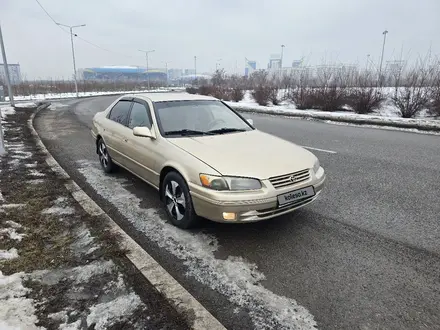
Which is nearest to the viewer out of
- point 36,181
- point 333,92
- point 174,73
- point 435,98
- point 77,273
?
point 77,273

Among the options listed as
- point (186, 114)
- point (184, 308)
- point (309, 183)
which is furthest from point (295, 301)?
point (186, 114)

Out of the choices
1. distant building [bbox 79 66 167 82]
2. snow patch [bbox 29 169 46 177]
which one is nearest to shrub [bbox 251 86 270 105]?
snow patch [bbox 29 169 46 177]

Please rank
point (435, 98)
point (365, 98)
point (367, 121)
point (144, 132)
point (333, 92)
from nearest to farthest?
point (144, 132)
point (367, 121)
point (435, 98)
point (365, 98)
point (333, 92)

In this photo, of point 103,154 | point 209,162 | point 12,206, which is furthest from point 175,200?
point 103,154

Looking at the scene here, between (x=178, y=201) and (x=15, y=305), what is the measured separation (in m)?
1.86

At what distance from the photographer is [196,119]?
468 centimetres

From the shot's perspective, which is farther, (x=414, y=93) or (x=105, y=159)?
(x=414, y=93)

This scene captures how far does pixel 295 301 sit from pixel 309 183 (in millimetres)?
1440

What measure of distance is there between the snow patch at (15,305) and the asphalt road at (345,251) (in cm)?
116

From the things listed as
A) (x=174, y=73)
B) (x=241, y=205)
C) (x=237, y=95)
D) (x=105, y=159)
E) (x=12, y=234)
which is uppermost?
(x=174, y=73)

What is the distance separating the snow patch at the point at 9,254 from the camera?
312cm

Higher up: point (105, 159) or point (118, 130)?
point (118, 130)

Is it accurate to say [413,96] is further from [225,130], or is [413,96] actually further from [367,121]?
[225,130]

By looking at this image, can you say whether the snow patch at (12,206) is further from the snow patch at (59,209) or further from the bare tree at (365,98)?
the bare tree at (365,98)
